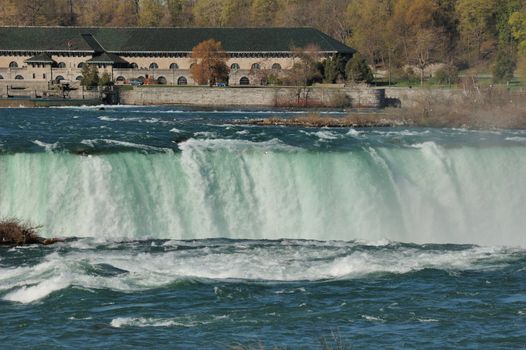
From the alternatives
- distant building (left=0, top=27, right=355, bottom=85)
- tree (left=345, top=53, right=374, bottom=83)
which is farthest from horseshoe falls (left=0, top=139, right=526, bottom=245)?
distant building (left=0, top=27, right=355, bottom=85)

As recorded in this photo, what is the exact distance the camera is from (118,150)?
40.3 metres

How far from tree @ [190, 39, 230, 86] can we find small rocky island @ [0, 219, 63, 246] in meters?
64.0

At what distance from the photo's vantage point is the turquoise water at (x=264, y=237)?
2416 centimetres

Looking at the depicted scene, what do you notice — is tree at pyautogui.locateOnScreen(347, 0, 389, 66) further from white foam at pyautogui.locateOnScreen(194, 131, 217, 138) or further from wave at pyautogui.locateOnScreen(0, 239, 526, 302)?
wave at pyautogui.locateOnScreen(0, 239, 526, 302)

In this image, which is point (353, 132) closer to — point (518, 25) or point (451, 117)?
point (451, 117)

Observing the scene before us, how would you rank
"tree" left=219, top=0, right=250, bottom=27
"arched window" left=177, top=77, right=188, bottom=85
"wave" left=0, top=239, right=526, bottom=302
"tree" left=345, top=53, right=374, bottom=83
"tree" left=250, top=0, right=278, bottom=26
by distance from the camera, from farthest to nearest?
"tree" left=219, top=0, right=250, bottom=27 < "tree" left=250, top=0, right=278, bottom=26 < "arched window" left=177, top=77, right=188, bottom=85 < "tree" left=345, top=53, right=374, bottom=83 < "wave" left=0, top=239, right=526, bottom=302

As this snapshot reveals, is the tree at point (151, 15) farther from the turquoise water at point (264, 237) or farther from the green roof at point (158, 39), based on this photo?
the turquoise water at point (264, 237)

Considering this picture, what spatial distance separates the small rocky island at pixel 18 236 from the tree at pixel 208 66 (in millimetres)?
64023

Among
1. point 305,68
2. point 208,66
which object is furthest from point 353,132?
point 208,66

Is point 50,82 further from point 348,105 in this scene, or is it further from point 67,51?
point 348,105

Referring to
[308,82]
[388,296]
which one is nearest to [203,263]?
[388,296]

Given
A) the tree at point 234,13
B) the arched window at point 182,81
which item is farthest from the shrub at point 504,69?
the tree at point 234,13

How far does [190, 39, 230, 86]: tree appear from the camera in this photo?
320ft

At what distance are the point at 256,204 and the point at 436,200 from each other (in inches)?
253
